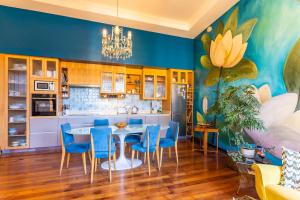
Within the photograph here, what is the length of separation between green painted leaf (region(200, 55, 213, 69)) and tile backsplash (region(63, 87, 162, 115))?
2254 millimetres

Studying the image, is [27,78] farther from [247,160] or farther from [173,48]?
[247,160]

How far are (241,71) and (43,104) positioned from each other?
4814mm

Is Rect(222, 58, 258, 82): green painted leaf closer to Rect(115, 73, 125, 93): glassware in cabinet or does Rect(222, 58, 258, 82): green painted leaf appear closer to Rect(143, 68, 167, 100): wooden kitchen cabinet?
Rect(143, 68, 167, 100): wooden kitchen cabinet

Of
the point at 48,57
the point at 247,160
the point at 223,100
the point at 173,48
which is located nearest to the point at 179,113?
the point at 173,48

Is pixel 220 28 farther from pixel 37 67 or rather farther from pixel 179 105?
pixel 37 67

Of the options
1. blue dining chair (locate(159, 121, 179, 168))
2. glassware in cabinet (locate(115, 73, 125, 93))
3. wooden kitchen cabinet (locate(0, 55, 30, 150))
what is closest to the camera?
blue dining chair (locate(159, 121, 179, 168))

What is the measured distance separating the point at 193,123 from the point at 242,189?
11.0 feet

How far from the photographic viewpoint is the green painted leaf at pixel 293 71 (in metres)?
3.07

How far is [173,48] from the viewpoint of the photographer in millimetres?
5883

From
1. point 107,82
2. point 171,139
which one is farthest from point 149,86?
point 171,139

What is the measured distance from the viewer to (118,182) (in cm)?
296

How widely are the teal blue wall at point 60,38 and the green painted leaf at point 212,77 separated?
4.73ft

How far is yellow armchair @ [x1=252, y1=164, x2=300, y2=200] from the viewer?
1.92 m

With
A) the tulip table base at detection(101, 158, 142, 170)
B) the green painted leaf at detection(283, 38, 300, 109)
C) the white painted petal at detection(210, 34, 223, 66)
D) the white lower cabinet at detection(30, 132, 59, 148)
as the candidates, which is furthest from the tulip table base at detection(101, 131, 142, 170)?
the white painted petal at detection(210, 34, 223, 66)
